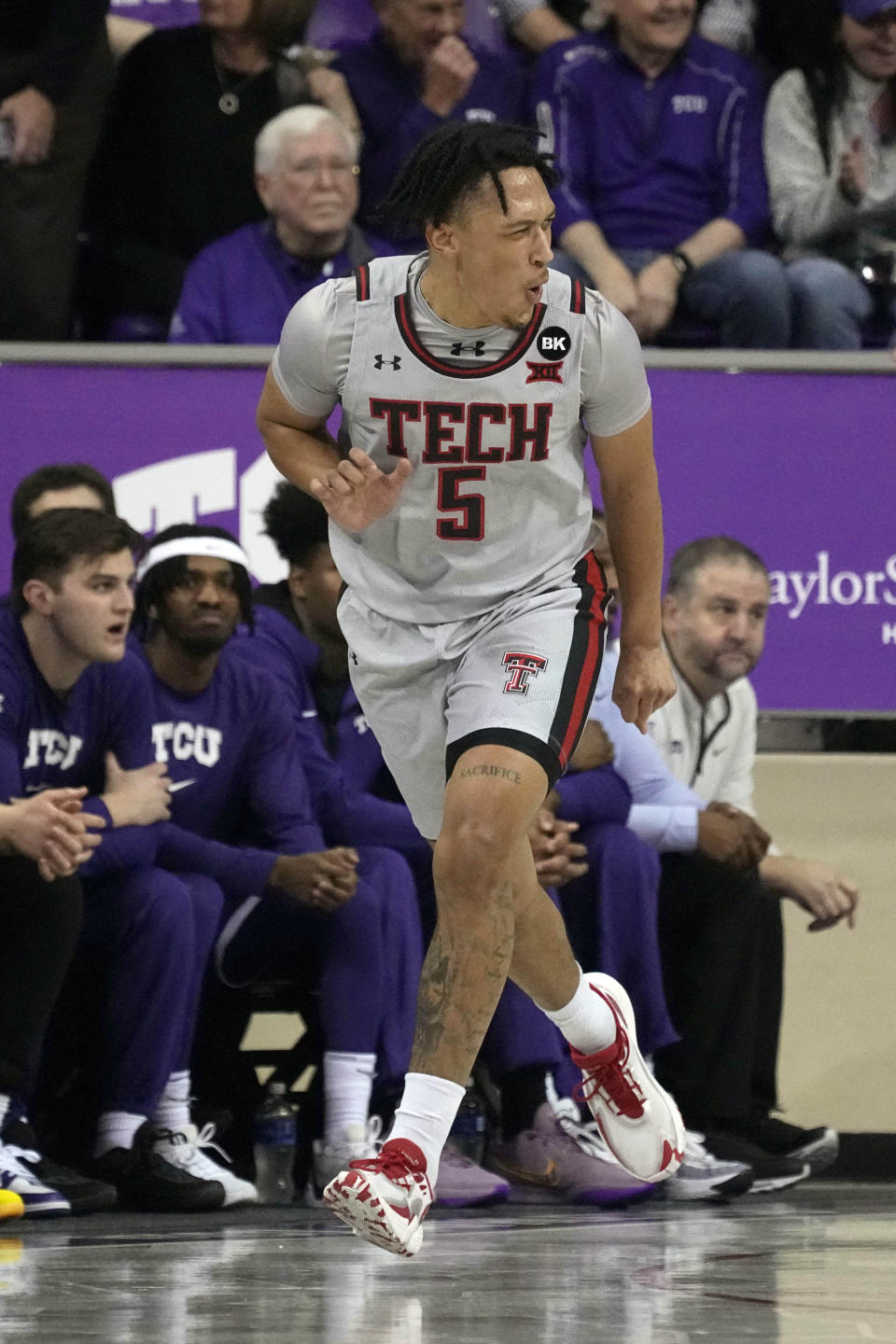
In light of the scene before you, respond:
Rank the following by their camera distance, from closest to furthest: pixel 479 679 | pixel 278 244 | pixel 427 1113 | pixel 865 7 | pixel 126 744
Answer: pixel 427 1113 < pixel 479 679 < pixel 126 744 < pixel 278 244 < pixel 865 7

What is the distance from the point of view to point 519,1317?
3.22 m

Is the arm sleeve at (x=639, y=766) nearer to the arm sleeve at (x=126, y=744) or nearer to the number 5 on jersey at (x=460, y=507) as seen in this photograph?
the arm sleeve at (x=126, y=744)

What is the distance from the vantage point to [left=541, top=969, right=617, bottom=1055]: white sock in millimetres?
4188

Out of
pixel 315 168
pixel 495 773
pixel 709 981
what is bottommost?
pixel 709 981

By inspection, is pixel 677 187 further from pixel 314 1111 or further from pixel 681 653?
pixel 314 1111

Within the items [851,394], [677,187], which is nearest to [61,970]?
[851,394]

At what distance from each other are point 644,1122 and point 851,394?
3255 millimetres

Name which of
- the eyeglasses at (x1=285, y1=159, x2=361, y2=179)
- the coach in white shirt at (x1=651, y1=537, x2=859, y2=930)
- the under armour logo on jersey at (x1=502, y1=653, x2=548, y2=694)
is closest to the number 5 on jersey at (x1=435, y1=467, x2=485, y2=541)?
the under armour logo on jersey at (x1=502, y1=653, x2=548, y2=694)

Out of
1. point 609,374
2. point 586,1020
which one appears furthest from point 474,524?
point 586,1020

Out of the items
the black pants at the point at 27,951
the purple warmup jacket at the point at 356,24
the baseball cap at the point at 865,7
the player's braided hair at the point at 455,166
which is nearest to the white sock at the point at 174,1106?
the black pants at the point at 27,951

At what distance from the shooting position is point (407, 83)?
7625mm

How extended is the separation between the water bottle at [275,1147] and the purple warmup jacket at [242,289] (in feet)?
8.83

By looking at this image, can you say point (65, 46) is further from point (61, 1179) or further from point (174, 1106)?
point (61, 1179)

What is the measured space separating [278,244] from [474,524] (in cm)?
340
